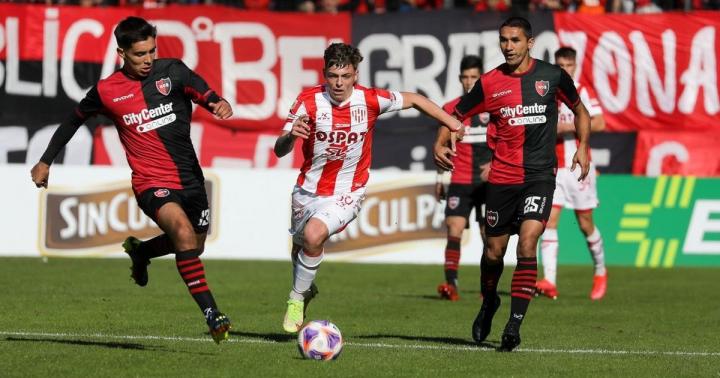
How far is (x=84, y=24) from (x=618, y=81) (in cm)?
846

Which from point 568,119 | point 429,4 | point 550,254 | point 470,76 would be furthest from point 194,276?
point 429,4

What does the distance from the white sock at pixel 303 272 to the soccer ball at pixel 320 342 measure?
129cm

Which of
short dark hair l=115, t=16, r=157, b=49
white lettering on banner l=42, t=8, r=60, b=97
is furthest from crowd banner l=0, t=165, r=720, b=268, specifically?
short dark hair l=115, t=16, r=157, b=49

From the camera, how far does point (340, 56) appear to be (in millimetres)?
10125

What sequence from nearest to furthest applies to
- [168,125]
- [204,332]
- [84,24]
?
[168,125] → [204,332] → [84,24]

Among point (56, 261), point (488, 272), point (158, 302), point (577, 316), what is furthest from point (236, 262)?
point (488, 272)

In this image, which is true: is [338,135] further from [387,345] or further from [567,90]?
[567,90]

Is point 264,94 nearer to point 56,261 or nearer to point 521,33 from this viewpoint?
point 56,261

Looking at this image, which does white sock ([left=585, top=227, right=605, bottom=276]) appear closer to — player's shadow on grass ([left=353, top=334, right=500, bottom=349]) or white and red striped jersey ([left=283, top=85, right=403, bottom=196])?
player's shadow on grass ([left=353, top=334, right=500, bottom=349])

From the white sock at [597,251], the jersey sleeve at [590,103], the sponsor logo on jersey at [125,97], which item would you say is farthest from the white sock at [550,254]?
the sponsor logo on jersey at [125,97]

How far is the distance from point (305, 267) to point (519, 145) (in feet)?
6.10

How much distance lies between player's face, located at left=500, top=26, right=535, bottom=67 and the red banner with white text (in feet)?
38.6

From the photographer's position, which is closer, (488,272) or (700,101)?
(488,272)

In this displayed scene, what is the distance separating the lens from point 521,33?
10258 millimetres
